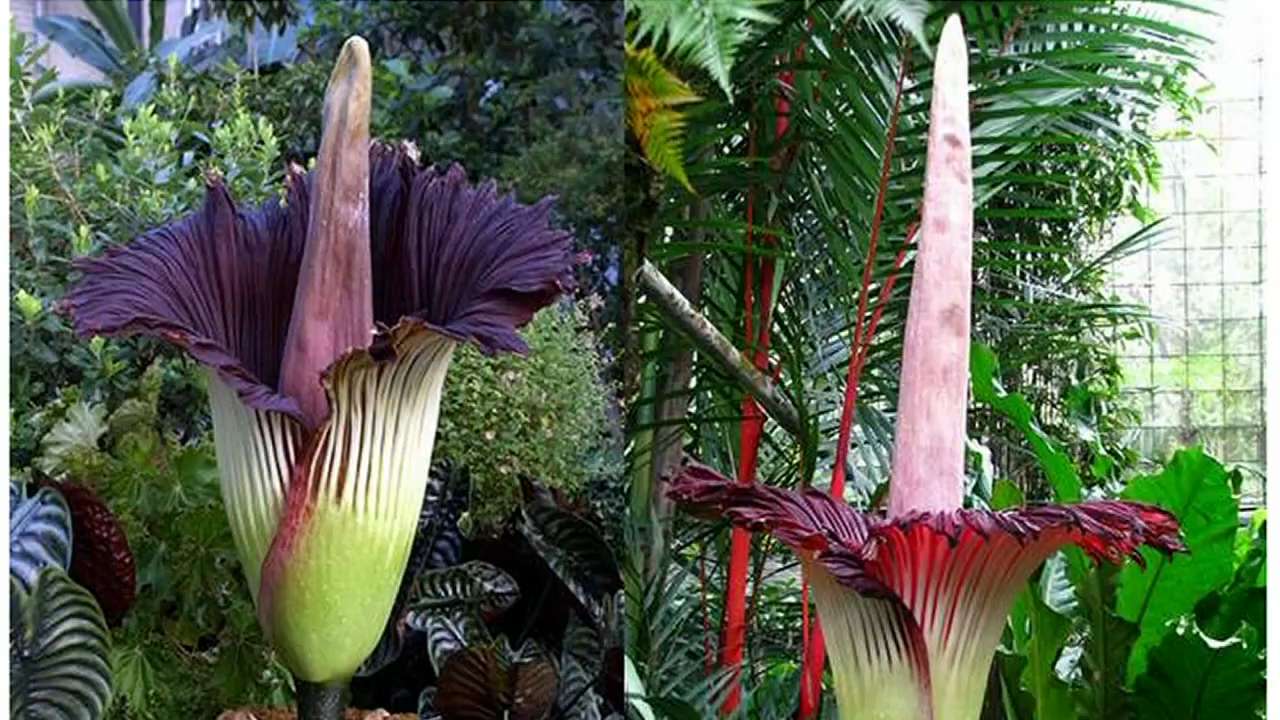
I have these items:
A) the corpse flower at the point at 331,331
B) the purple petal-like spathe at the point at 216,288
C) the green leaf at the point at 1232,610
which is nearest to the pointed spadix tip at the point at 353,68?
the corpse flower at the point at 331,331

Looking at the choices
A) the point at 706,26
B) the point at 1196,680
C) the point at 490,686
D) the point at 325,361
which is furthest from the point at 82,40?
the point at 1196,680

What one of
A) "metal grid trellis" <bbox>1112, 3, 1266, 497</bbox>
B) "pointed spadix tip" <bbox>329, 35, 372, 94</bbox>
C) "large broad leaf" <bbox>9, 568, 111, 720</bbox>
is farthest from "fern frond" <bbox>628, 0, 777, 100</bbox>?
"large broad leaf" <bbox>9, 568, 111, 720</bbox>

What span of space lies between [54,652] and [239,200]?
0.40 meters

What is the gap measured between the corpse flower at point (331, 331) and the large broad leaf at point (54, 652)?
152 mm

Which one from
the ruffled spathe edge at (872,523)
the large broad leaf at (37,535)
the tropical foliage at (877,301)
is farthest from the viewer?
the tropical foliage at (877,301)

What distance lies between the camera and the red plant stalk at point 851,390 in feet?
4.30

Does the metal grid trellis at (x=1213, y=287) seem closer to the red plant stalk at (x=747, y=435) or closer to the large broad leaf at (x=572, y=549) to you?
the red plant stalk at (x=747, y=435)

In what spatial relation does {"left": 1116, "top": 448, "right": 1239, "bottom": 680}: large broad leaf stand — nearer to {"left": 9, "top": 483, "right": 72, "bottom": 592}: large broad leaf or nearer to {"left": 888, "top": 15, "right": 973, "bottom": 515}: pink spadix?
{"left": 888, "top": 15, "right": 973, "bottom": 515}: pink spadix

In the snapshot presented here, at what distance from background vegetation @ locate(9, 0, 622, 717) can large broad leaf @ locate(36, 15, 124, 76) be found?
0.05 feet

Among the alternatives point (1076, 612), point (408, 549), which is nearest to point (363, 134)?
point (408, 549)

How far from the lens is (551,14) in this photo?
4.83 ft

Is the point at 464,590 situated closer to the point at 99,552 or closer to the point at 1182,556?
the point at 99,552

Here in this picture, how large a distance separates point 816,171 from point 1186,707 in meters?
0.54

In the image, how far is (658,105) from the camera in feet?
4.47
